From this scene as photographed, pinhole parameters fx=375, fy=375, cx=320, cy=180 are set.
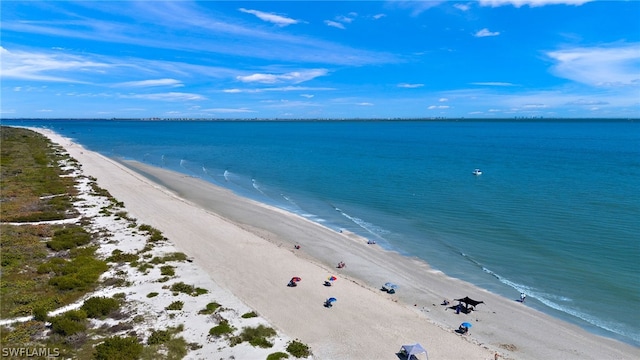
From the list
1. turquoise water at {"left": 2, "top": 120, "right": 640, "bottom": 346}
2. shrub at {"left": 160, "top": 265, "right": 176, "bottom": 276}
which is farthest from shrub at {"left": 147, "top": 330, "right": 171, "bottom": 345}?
turquoise water at {"left": 2, "top": 120, "right": 640, "bottom": 346}

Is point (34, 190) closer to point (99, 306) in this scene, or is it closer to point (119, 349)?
point (99, 306)

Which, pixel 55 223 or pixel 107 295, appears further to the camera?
pixel 55 223

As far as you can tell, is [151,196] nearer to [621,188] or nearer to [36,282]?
[36,282]

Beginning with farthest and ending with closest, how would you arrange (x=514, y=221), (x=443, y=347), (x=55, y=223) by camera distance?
(x=514, y=221) < (x=55, y=223) < (x=443, y=347)

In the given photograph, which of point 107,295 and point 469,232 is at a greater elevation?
point 469,232

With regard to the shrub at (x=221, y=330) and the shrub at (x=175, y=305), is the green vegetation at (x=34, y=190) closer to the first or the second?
the shrub at (x=175, y=305)

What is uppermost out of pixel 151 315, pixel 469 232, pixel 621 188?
pixel 621 188

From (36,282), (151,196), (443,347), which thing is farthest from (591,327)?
(151,196)
